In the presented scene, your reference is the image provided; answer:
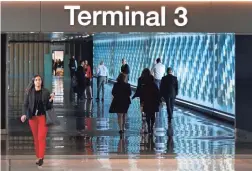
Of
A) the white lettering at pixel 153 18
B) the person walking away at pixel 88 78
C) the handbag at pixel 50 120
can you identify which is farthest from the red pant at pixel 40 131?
the person walking away at pixel 88 78

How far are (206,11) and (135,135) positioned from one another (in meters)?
4.66

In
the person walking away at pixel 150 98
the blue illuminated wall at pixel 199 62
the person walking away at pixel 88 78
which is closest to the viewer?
the person walking away at pixel 150 98

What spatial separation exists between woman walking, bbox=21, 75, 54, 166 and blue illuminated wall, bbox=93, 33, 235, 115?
21.7 ft

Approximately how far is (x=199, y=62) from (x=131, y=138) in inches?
468

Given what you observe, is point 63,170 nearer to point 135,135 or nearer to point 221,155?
point 221,155

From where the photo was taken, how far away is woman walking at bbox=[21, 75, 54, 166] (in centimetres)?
1259

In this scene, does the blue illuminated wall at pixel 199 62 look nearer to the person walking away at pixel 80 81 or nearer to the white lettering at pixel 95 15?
the person walking away at pixel 80 81

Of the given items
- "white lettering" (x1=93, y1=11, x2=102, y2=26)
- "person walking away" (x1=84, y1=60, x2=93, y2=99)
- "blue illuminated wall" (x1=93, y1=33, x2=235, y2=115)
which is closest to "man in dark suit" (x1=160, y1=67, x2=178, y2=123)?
"blue illuminated wall" (x1=93, y1=33, x2=235, y2=115)

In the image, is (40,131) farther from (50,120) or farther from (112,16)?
(112,16)

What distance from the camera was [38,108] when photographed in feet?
41.5

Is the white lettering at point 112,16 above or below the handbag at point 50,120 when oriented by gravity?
above

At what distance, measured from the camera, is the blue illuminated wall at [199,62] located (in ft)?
76.5

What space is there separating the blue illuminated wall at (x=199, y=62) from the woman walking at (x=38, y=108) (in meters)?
6.63

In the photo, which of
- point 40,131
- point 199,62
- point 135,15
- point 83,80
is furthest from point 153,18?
point 83,80
